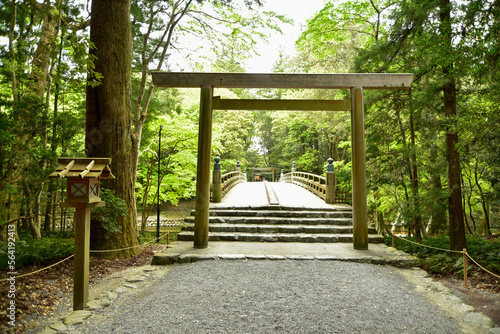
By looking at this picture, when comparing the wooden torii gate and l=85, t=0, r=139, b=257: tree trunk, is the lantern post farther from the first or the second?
the wooden torii gate

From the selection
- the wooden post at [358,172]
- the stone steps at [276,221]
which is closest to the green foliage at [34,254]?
the stone steps at [276,221]

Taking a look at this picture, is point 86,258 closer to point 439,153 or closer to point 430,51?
point 430,51

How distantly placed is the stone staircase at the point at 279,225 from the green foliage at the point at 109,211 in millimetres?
2294

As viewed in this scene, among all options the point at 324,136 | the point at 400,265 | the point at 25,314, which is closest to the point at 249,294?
the point at 25,314

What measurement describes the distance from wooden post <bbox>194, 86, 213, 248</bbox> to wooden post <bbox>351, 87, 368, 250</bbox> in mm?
3004

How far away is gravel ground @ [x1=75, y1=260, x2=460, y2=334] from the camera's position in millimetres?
2994

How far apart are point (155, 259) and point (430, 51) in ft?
19.7

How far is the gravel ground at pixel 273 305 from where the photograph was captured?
2994 mm

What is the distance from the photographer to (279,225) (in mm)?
7879

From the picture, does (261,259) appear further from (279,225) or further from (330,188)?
(330,188)

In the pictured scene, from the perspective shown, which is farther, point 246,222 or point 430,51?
point 246,222

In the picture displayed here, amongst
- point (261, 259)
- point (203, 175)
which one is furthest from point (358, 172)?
point (203, 175)

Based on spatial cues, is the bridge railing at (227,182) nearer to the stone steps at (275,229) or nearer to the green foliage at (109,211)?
the stone steps at (275,229)

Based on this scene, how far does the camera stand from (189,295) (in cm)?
379
